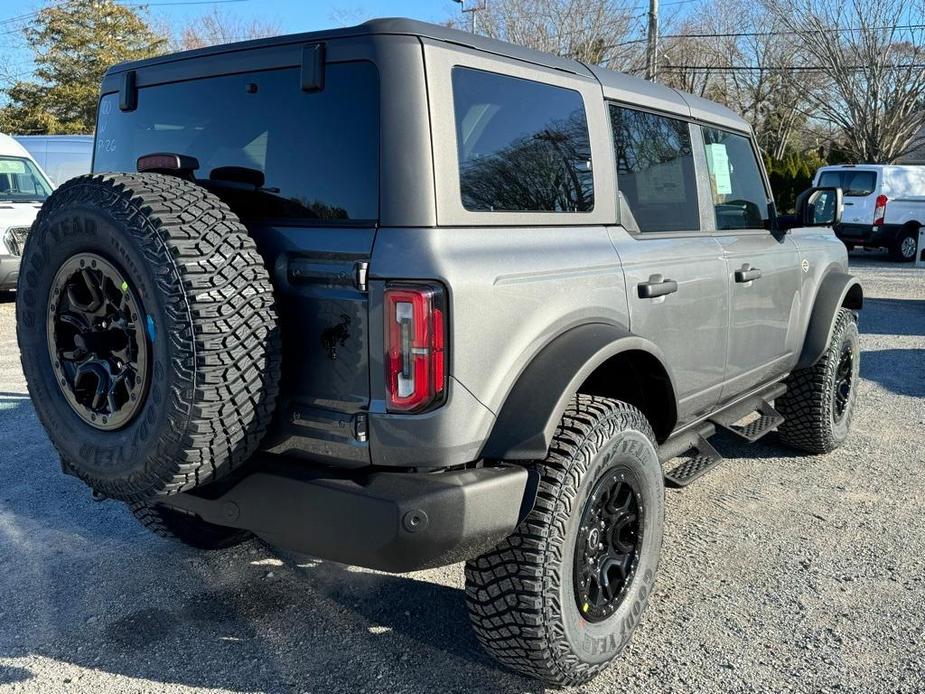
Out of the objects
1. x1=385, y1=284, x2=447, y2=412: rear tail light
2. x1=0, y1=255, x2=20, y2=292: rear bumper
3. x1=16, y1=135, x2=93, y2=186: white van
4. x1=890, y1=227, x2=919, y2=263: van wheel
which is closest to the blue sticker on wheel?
x1=385, y1=284, x2=447, y2=412: rear tail light

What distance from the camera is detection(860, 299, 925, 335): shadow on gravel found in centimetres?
960

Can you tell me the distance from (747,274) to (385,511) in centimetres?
229

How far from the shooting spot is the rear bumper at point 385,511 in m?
2.20

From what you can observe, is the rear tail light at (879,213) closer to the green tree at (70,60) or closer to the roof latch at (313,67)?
the roof latch at (313,67)

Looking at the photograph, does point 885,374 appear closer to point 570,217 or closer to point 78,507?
point 570,217

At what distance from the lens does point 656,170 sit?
11.2 ft

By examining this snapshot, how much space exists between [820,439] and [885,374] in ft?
9.64

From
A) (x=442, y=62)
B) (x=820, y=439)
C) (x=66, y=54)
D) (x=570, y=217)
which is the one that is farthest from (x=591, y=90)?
(x=66, y=54)

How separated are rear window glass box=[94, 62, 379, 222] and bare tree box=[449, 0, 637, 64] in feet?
88.0

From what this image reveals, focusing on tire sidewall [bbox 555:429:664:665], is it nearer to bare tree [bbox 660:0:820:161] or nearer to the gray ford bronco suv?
the gray ford bronco suv

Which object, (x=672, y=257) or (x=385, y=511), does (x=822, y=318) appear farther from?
(x=385, y=511)

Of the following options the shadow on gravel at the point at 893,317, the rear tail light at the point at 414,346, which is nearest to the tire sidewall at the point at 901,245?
the shadow on gravel at the point at 893,317

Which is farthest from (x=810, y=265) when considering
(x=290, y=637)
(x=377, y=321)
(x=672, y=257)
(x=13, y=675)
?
(x=13, y=675)

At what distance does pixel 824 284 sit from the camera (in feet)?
15.6
